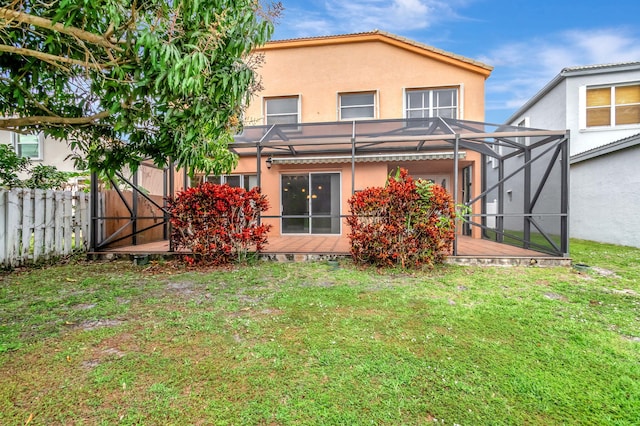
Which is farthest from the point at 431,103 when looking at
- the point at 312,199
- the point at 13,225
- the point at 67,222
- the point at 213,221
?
the point at 13,225

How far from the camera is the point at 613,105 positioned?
13977 millimetres

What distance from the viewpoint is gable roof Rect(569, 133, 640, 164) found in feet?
34.6

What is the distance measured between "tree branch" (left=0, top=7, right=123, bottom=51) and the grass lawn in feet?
12.2

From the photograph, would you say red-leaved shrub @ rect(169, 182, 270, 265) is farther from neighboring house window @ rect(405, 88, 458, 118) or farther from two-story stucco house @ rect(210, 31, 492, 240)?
neighboring house window @ rect(405, 88, 458, 118)

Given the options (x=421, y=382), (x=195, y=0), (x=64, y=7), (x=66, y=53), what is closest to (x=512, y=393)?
(x=421, y=382)

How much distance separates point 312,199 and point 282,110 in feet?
15.6

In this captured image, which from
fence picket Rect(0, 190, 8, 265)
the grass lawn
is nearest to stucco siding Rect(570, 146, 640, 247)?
the grass lawn

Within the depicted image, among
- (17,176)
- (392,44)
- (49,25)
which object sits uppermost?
(392,44)

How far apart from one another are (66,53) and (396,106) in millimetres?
11789

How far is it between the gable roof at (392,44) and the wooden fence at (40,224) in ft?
30.9

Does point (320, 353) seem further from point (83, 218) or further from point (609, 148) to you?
point (609, 148)

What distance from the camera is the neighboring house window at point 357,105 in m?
13.9

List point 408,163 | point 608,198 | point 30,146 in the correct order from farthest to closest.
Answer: point 30,146, point 408,163, point 608,198

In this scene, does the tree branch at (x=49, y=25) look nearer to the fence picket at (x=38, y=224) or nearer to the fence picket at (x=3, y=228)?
the fence picket at (x=3, y=228)
